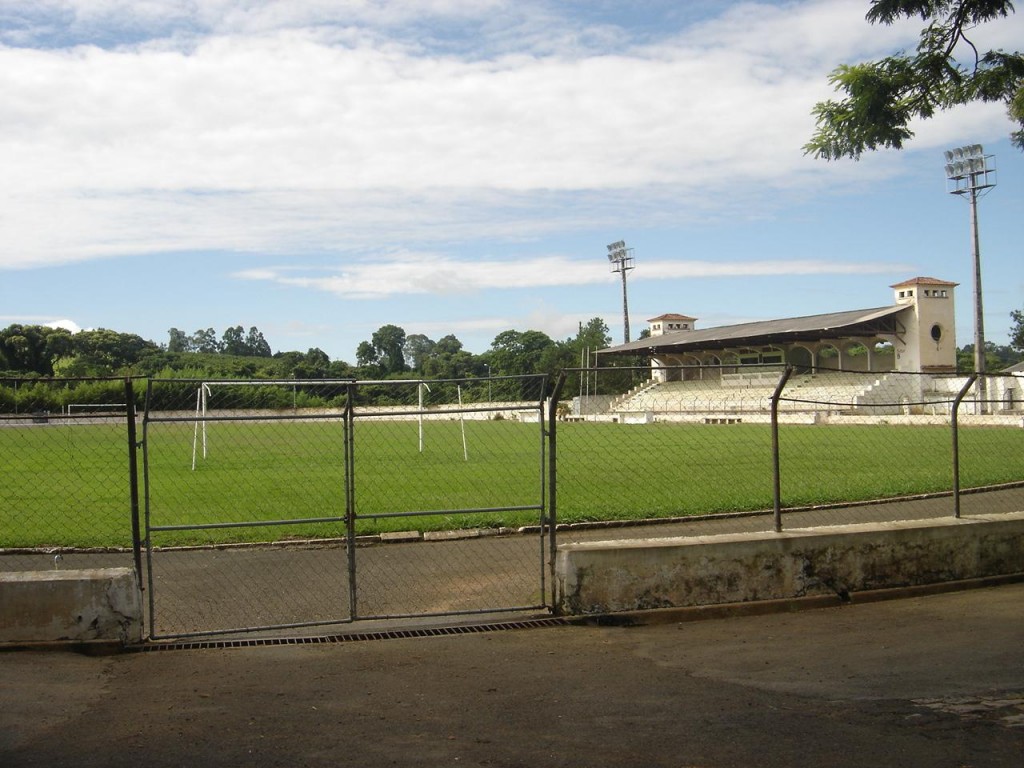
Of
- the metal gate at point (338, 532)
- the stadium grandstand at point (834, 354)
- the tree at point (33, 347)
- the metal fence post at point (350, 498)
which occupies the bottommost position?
the metal gate at point (338, 532)

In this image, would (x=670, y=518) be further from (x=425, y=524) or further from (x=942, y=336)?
(x=942, y=336)

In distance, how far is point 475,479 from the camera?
19.0m

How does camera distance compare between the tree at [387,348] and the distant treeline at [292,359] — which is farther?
the tree at [387,348]

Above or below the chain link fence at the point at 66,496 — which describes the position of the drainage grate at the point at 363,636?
below

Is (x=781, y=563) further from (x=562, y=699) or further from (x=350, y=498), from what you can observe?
(x=350, y=498)

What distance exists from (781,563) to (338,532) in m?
6.86

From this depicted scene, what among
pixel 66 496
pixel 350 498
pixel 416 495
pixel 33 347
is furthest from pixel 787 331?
pixel 33 347

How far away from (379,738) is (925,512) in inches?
438

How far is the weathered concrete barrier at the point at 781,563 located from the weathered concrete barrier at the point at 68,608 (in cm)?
335

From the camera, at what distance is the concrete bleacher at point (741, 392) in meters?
49.6

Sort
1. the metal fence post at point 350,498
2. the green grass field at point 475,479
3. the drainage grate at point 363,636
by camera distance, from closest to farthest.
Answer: the drainage grate at point 363,636 < the metal fence post at point 350,498 < the green grass field at point 475,479

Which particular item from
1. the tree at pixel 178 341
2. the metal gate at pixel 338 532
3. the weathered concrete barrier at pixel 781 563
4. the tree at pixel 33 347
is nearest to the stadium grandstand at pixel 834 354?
the metal gate at pixel 338 532

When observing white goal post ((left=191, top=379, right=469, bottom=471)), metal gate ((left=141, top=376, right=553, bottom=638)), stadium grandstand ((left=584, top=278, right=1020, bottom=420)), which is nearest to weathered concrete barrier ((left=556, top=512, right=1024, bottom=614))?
metal gate ((left=141, top=376, right=553, bottom=638))

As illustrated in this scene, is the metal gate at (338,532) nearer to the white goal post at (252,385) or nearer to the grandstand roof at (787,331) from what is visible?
the white goal post at (252,385)
